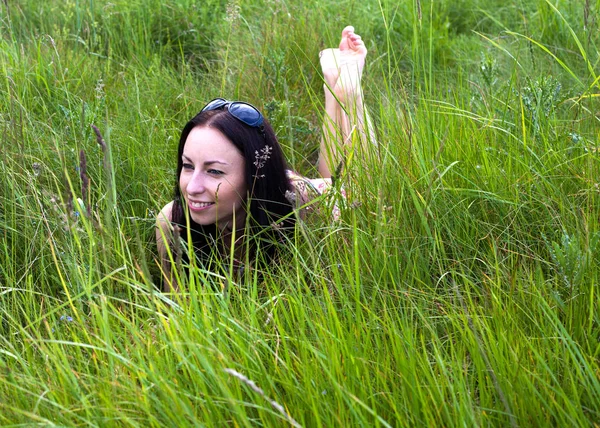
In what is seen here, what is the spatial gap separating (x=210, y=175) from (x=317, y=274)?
958 mm

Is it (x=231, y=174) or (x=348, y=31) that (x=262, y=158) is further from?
(x=348, y=31)

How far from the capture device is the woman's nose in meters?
3.04

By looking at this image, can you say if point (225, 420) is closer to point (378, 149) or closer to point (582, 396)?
point (582, 396)

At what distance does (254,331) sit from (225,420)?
14.2 inches

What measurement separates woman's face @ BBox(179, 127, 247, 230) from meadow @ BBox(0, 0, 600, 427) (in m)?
0.22

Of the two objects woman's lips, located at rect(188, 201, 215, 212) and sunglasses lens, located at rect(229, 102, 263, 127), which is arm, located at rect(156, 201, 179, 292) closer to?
woman's lips, located at rect(188, 201, 215, 212)

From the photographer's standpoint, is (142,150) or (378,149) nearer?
(378,149)

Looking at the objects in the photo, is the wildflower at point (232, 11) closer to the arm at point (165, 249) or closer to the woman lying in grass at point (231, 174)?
the woman lying in grass at point (231, 174)

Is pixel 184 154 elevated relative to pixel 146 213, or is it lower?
elevated

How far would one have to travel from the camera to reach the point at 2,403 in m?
1.86

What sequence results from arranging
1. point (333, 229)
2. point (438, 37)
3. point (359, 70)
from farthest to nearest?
point (438, 37) → point (359, 70) → point (333, 229)

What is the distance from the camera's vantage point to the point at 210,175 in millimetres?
3121

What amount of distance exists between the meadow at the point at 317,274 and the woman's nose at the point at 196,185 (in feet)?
0.78

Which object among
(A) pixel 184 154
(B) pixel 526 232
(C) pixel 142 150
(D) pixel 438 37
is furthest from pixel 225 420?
(D) pixel 438 37
